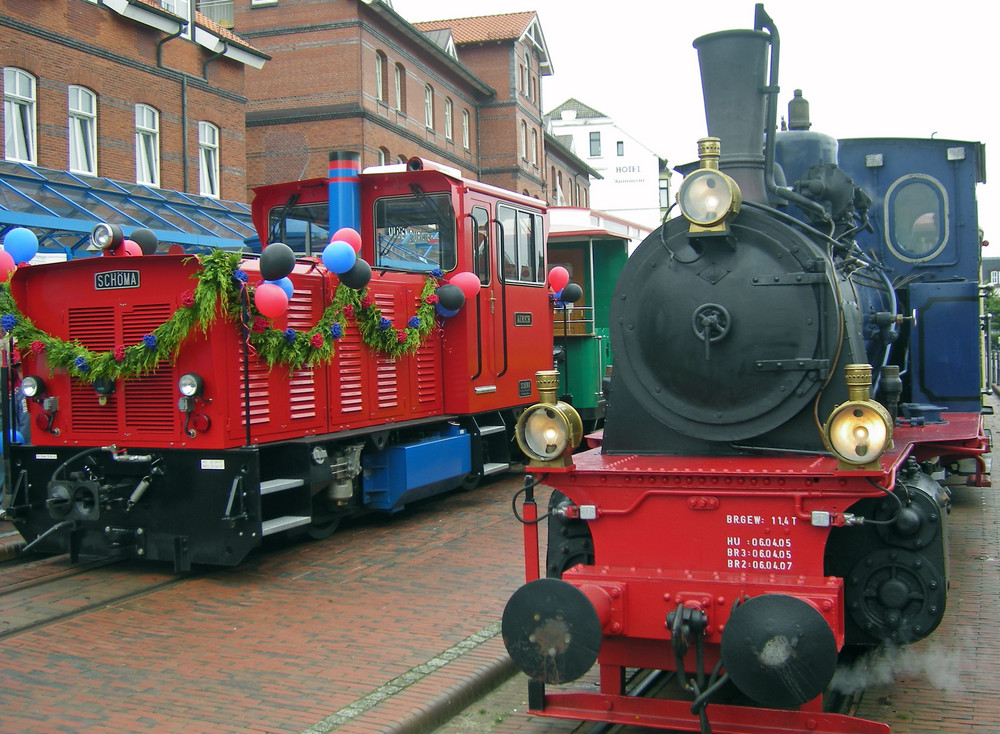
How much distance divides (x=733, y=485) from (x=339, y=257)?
166 inches

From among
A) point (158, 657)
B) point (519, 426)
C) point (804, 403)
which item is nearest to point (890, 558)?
point (804, 403)

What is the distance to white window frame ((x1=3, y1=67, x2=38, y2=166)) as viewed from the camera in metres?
16.0

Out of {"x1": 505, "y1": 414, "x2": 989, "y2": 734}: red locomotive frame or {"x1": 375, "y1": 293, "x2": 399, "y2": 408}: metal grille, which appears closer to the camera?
{"x1": 505, "y1": 414, "x2": 989, "y2": 734}: red locomotive frame

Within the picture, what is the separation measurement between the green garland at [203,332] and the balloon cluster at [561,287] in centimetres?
371

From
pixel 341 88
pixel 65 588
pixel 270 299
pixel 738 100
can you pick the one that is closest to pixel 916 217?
pixel 738 100

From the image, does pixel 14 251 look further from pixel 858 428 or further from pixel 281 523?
pixel 858 428

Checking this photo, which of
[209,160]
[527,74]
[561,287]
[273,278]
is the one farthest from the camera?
[527,74]

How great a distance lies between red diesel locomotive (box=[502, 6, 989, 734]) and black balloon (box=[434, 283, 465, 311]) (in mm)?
4160

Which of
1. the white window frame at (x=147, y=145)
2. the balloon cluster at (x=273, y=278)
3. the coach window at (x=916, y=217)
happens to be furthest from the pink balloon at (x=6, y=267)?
the white window frame at (x=147, y=145)

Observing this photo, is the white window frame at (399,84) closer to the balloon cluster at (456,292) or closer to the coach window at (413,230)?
the coach window at (413,230)

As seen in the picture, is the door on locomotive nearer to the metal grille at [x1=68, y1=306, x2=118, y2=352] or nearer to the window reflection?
the window reflection

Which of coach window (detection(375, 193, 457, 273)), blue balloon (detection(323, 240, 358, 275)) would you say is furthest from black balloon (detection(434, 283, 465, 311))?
blue balloon (detection(323, 240, 358, 275))

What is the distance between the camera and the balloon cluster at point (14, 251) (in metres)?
7.38

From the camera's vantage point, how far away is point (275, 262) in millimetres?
6602
